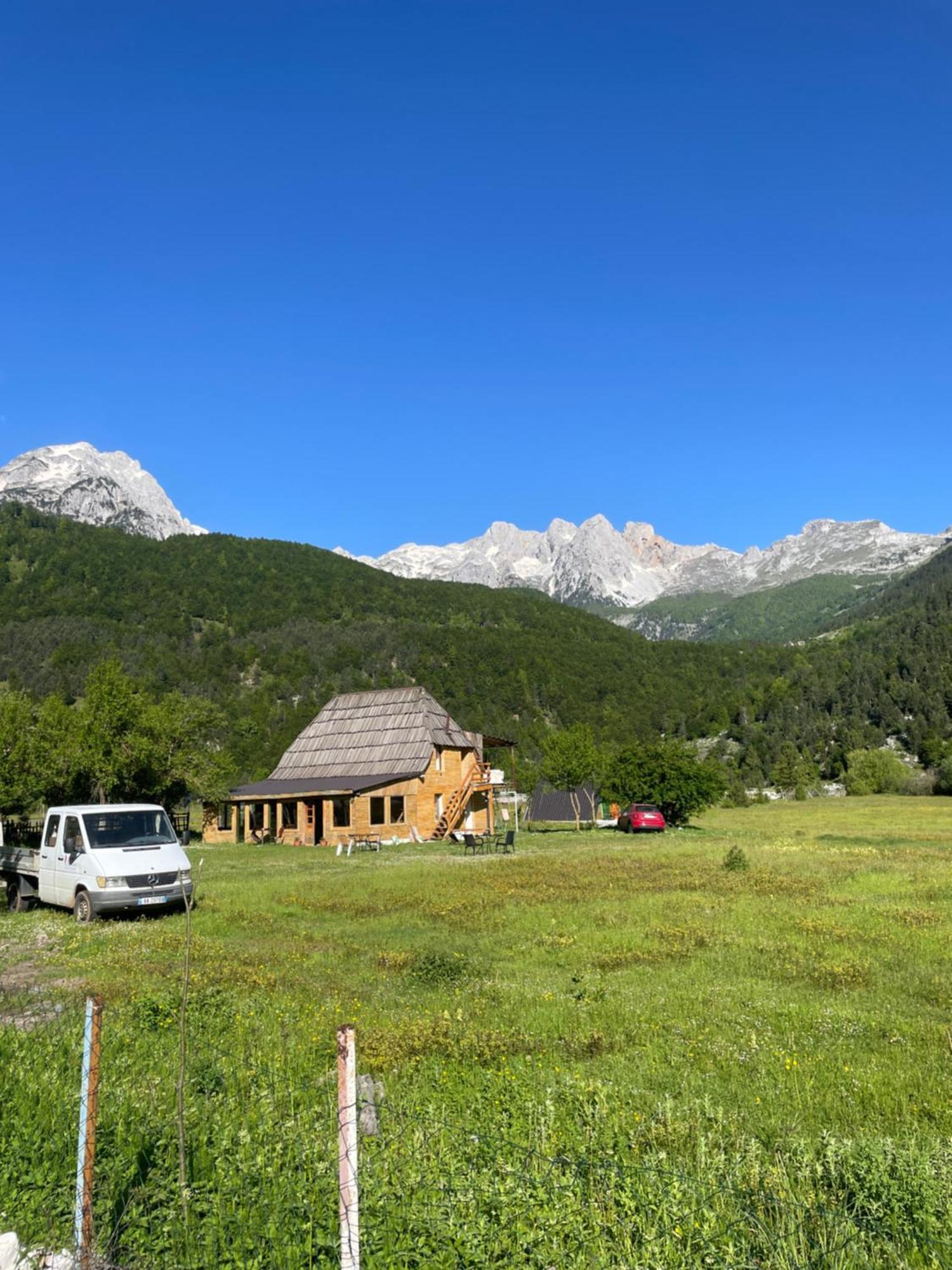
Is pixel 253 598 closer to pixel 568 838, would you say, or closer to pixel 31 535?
pixel 31 535

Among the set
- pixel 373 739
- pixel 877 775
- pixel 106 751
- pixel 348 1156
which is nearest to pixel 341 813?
pixel 373 739

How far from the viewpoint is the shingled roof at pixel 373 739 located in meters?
46.6

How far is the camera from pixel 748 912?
16750 mm

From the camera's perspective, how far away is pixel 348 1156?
12.4 ft

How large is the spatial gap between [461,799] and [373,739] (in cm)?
660

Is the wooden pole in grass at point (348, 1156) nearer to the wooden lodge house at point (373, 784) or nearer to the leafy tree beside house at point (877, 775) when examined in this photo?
the wooden lodge house at point (373, 784)

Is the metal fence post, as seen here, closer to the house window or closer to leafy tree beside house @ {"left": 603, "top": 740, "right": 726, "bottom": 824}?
the house window

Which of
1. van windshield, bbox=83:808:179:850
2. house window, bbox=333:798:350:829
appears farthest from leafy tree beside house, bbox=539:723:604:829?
van windshield, bbox=83:808:179:850

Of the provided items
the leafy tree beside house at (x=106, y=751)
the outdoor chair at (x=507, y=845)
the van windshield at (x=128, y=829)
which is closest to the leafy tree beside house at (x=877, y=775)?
the outdoor chair at (x=507, y=845)

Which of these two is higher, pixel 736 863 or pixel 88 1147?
pixel 88 1147

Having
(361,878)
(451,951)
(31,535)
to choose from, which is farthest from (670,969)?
(31,535)

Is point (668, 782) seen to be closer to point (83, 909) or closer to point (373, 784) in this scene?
point (373, 784)

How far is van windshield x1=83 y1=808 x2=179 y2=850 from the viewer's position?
18.0 metres

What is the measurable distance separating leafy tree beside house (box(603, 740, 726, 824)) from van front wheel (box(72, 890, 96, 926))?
130ft
